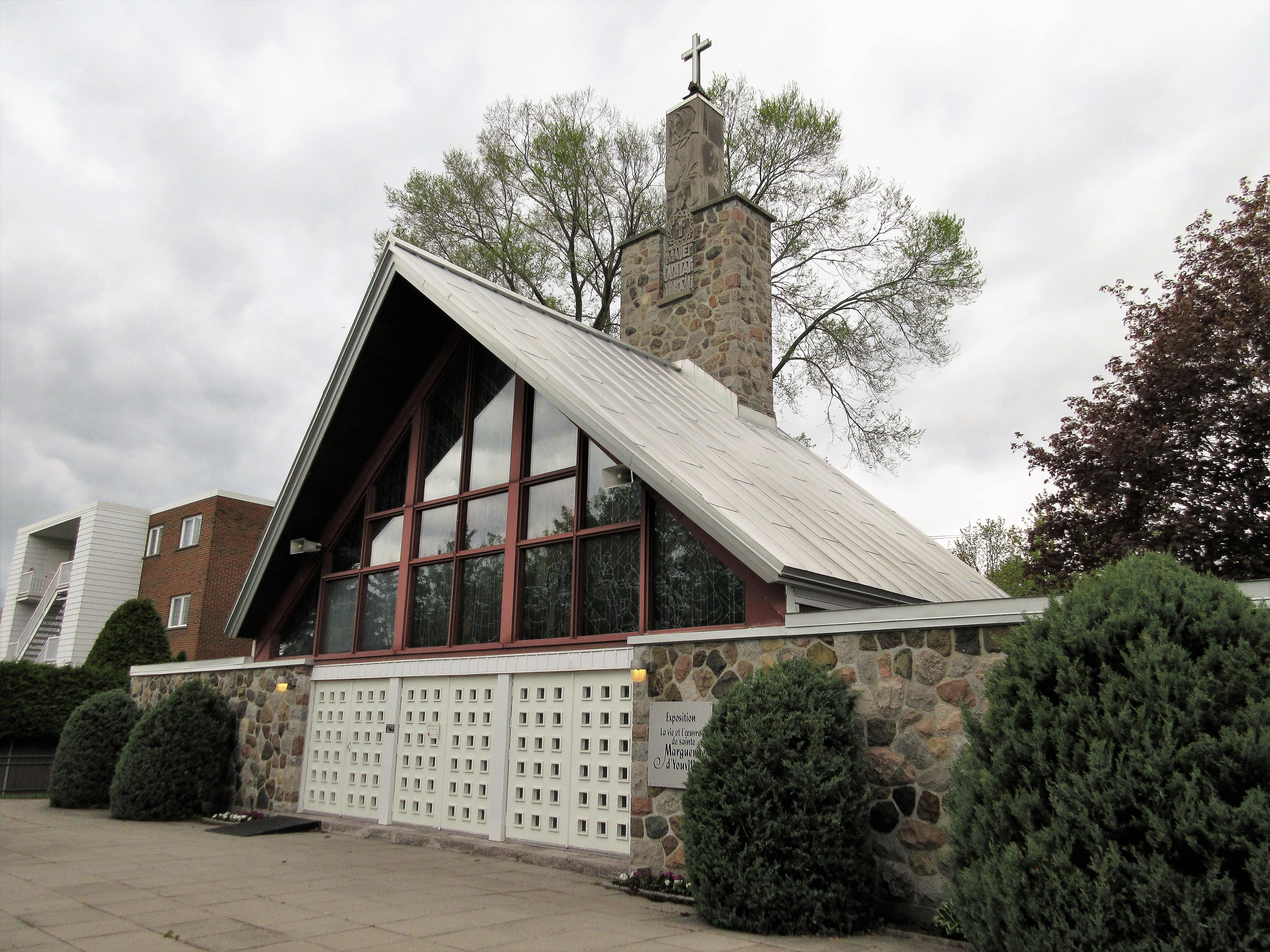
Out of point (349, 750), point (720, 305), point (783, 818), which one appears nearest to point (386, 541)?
point (349, 750)

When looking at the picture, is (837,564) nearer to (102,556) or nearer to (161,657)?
(161,657)

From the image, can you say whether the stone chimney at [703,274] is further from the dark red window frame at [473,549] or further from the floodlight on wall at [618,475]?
the floodlight on wall at [618,475]

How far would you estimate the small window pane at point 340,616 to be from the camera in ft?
41.2

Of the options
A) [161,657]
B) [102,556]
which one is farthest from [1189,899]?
[102,556]

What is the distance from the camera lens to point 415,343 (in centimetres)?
1184

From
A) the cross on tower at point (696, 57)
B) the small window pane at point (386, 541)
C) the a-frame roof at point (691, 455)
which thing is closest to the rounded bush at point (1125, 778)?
the a-frame roof at point (691, 455)

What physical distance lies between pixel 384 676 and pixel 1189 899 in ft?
30.2

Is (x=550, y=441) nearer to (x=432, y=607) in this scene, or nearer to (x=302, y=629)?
(x=432, y=607)

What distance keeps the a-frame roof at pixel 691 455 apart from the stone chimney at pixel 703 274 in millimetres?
703

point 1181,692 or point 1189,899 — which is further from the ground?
point 1181,692

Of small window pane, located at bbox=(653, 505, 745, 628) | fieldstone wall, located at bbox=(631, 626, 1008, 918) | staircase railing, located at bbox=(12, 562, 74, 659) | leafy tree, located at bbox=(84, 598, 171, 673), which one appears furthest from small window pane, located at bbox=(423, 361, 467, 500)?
staircase railing, located at bbox=(12, 562, 74, 659)

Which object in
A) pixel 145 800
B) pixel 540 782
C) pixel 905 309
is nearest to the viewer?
pixel 540 782

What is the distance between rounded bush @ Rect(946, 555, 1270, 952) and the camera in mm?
4090

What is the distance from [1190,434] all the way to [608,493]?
27.5 ft
